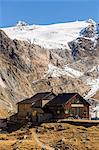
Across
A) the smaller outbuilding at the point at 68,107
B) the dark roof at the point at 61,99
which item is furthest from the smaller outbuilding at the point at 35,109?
the dark roof at the point at 61,99

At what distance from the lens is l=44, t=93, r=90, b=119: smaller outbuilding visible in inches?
2818

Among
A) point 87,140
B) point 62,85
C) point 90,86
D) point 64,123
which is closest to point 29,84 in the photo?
point 62,85

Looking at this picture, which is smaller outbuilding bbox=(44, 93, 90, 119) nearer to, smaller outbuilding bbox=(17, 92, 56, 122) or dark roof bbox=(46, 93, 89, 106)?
dark roof bbox=(46, 93, 89, 106)

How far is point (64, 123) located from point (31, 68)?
436ft

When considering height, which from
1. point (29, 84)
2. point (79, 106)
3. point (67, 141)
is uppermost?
point (29, 84)

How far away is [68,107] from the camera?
72.1 metres

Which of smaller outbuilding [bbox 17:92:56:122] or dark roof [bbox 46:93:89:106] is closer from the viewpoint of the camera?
smaller outbuilding [bbox 17:92:56:122]

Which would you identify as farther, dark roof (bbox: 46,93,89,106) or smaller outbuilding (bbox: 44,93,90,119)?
dark roof (bbox: 46,93,89,106)

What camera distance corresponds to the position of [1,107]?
401 ft

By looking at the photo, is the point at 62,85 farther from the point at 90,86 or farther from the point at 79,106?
the point at 79,106

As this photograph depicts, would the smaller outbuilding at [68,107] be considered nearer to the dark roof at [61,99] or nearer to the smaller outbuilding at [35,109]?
the dark roof at [61,99]

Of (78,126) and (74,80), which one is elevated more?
(74,80)

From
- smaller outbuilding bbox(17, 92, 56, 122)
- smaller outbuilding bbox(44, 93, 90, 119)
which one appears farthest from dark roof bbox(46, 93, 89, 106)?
smaller outbuilding bbox(17, 92, 56, 122)

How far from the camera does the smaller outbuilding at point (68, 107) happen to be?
235ft
